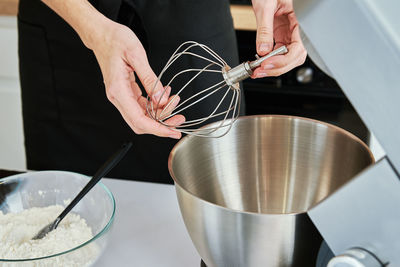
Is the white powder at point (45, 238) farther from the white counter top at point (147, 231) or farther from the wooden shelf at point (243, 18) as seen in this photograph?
the wooden shelf at point (243, 18)

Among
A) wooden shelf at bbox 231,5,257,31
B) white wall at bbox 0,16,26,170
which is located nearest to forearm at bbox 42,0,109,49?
wooden shelf at bbox 231,5,257,31

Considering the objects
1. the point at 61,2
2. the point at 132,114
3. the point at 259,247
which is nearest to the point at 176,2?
the point at 61,2

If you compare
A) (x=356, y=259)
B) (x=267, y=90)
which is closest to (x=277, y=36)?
(x=356, y=259)

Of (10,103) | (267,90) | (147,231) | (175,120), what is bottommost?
(10,103)

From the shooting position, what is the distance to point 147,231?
0.74 meters

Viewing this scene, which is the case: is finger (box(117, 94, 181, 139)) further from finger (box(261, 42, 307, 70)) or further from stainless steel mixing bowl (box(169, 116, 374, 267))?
finger (box(261, 42, 307, 70))

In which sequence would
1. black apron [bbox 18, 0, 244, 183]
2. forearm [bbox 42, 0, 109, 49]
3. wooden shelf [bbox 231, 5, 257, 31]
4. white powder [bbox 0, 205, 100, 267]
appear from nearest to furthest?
white powder [bbox 0, 205, 100, 267] < forearm [bbox 42, 0, 109, 49] < black apron [bbox 18, 0, 244, 183] < wooden shelf [bbox 231, 5, 257, 31]

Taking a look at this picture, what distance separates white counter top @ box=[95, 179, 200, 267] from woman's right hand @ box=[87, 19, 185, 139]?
5.8 inches

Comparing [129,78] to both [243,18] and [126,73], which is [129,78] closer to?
[126,73]

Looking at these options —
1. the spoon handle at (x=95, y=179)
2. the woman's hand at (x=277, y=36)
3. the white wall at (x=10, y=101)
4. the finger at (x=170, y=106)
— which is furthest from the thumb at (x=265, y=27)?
the white wall at (x=10, y=101)

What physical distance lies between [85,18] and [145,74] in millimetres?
166

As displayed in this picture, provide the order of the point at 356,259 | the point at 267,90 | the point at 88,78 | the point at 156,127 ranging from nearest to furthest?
1. the point at 356,259
2. the point at 156,127
3. the point at 88,78
4. the point at 267,90

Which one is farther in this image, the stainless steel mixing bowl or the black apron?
the black apron

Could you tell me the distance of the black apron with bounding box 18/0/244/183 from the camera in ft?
3.27
